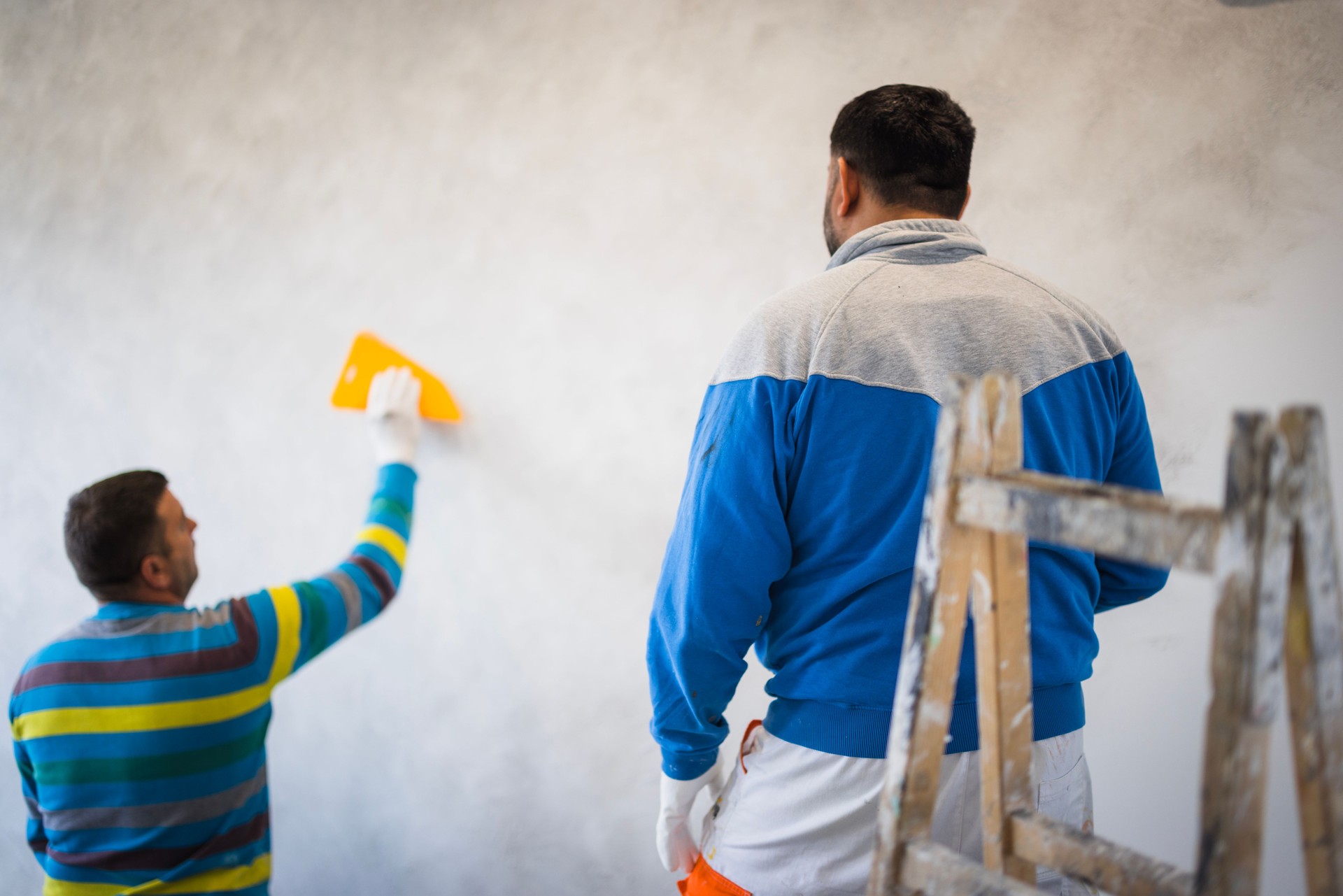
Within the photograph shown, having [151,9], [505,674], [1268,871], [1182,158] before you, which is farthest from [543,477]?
[151,9]

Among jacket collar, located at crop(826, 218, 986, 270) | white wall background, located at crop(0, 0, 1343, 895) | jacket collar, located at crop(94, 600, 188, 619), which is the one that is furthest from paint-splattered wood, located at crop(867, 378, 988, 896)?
jacket collar, located at crop(94, 600, 188, 619)

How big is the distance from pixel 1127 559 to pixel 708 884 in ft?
2.13

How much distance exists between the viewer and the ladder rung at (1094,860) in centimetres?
59

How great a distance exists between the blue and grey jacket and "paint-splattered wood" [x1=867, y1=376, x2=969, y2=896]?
0.23 metres

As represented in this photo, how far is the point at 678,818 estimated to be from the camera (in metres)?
1.13

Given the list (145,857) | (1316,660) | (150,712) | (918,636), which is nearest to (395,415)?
(150,712)

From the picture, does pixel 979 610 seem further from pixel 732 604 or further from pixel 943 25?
pixel 943 25

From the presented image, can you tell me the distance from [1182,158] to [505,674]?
146 cm

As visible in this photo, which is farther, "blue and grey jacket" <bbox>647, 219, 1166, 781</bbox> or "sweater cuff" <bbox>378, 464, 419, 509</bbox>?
"sweater cuff" <bbox>378, 464, 419, 509</bbox>

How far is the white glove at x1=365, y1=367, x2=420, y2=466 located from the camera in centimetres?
142

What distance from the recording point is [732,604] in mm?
951

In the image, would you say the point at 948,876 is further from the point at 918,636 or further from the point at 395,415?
the point at 395,415

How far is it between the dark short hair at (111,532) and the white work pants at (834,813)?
0.83 metres

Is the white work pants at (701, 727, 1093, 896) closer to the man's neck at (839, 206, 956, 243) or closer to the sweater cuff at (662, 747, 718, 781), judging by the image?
the sweater cuff at (662, 747, 718, 781)
